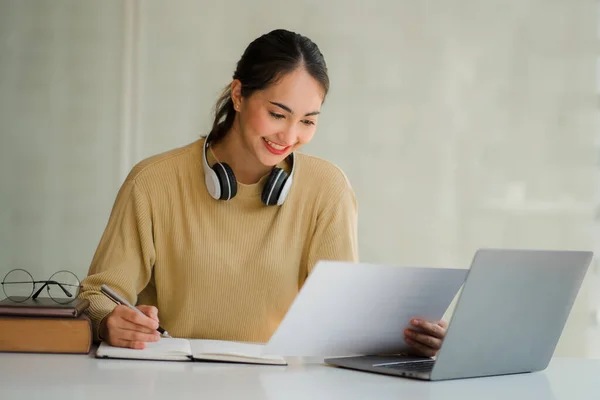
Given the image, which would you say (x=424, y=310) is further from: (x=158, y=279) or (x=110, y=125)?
(x=110, y=125)

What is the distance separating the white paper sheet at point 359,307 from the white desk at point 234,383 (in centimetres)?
5

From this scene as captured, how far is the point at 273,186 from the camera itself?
6.39 feet

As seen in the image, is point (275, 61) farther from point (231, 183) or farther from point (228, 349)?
point (228, 349)

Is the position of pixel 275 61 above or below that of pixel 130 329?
above

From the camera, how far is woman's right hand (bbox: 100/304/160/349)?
1.48 m

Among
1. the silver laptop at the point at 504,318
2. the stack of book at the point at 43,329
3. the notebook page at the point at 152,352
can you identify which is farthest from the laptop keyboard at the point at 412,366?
Result: the stack of book at the point at 43,329

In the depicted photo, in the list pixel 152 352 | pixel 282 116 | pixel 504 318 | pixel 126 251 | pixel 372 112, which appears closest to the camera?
pixel 504 318

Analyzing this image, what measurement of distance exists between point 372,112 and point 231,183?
1.87 m

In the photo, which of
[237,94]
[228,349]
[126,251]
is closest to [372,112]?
[237,94]

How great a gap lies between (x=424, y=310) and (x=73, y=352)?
61 centimetres

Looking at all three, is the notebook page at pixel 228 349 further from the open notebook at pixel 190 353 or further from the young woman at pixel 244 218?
the young woman at pixel 244 218

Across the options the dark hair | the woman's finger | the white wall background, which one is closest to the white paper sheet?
the woman's finger

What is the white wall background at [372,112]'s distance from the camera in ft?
11.5

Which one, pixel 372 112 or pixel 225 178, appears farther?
pixel 372 112
